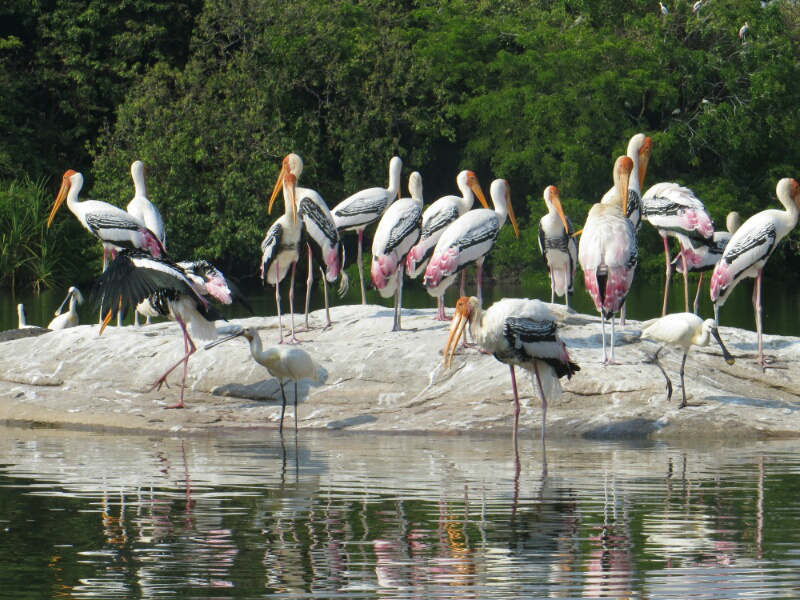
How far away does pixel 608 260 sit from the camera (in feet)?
40.5

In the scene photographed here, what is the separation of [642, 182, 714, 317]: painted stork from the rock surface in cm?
144

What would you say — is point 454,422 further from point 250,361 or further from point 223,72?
point 223,72

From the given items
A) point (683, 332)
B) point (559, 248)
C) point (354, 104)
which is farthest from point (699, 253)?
point (354, 104)

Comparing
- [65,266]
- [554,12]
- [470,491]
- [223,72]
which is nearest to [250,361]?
[470,491]

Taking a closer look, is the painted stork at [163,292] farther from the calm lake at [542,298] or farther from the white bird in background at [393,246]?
the calm lake at [542,298]

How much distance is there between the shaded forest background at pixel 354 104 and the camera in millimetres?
35562

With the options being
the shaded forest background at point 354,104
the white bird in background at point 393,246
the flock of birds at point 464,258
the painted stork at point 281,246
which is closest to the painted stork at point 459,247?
the flock of birds at point 464,258

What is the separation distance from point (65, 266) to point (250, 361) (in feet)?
72.6

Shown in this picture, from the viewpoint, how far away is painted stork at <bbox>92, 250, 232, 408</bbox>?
12.3 m

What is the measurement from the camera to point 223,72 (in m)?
37.8

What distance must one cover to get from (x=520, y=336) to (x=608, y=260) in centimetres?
185

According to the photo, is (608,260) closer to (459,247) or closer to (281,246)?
(459,247)

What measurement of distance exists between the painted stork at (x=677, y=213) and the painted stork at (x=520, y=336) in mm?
3911

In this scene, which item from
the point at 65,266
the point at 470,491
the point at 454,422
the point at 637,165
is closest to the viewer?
the point at 470,491
